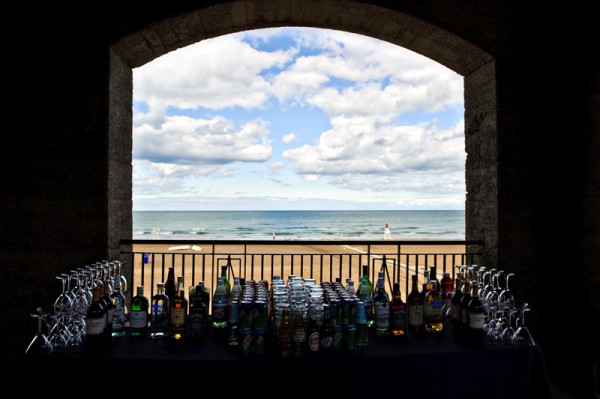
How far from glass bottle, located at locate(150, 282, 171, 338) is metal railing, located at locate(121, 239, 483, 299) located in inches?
11.6

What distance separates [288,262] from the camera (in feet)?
42.4

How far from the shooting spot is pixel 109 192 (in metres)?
3.15

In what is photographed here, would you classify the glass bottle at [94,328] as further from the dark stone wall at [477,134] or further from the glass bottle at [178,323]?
the dark stone wall at [477,134]

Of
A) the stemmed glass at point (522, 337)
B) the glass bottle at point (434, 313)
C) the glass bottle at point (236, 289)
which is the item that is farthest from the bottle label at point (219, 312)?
the stemmed glass at point (522, 337)

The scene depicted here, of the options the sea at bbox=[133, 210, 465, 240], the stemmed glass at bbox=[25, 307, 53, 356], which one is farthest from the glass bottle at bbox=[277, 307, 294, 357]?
the sea at bbox=[133, 210, 465, 240]

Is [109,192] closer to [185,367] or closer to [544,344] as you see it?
[185,367]

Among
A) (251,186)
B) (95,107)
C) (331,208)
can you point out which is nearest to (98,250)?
(95,107)

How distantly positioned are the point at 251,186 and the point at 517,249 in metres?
34.1

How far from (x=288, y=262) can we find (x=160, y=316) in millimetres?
10973

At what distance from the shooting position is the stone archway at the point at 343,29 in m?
3.29

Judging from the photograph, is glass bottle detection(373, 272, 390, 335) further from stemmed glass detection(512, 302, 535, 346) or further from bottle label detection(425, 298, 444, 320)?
stemmed glass detection(512, 302, 535, 346)

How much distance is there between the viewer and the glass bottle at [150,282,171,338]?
198cm

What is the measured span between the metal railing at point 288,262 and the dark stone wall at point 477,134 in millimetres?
341

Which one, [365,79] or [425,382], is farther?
[365,79]
